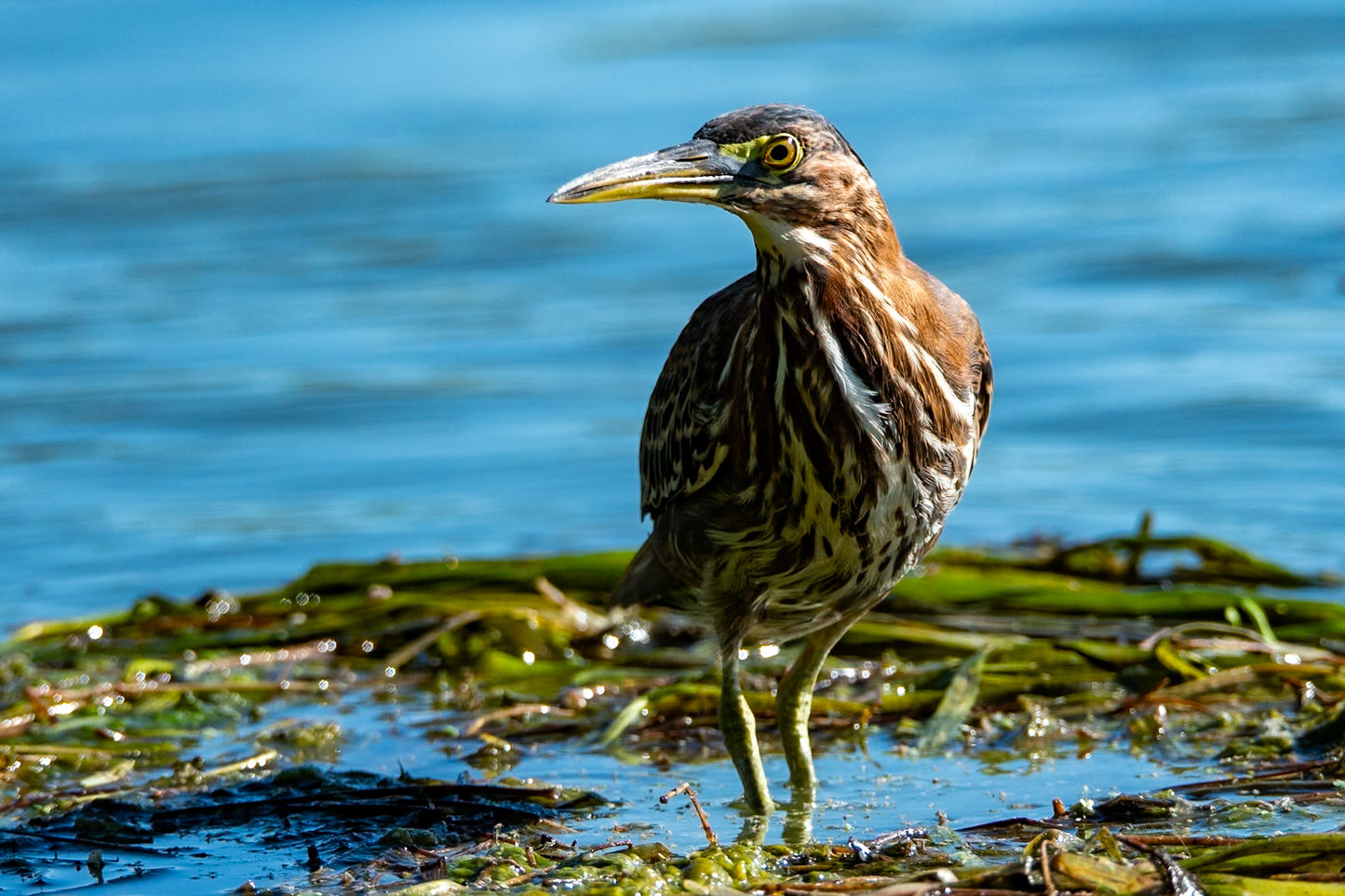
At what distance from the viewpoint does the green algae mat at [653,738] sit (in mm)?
5031

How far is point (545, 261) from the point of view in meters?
15.2

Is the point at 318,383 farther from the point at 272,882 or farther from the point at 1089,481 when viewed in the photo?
the point at 272,882

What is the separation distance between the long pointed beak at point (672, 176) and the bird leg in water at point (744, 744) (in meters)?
1.73

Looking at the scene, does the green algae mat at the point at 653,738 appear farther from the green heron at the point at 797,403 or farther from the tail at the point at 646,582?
the green heron at the point at 797,403

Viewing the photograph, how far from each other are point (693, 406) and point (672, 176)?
38.5 inches

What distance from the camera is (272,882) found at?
527cm

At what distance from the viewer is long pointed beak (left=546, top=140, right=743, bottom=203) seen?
4.88 metres

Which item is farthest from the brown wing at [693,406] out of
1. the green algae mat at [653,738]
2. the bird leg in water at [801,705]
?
the green algae mat at [653,738]

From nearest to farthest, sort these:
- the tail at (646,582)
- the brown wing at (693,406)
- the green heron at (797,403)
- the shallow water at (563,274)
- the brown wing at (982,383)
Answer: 1. the green heron at (797,403)
2. the brown wing at (693,406)
3. the brown wing at (982,383)
4. the tail at (646,582)
5. the shallow water at (563,274)

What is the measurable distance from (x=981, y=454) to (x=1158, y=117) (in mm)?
7748

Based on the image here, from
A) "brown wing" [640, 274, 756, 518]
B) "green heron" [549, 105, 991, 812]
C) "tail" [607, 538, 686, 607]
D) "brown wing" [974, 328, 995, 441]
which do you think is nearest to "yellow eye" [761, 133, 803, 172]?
"green heron" [549, 105, 991, 812]

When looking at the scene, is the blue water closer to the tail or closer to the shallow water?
the shallow water

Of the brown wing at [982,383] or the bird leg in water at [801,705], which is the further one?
the bird leg in water at [801,705]

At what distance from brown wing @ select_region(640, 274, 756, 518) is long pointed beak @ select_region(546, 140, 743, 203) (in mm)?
597
